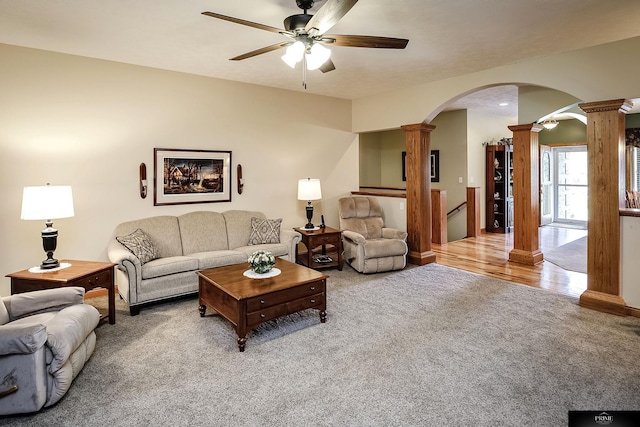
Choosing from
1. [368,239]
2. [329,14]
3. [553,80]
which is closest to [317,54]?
[329,14]

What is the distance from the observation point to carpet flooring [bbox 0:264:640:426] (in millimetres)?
2166

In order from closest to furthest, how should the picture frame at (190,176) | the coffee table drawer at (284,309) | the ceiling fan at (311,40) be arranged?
1. the ceiling fan at (311,40)
2. the coffee table drawer at (284,309)
3. the picture frame at (190,176)

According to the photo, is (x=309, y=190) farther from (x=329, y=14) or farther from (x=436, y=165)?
(x=436, y=165)

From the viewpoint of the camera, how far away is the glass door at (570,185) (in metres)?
9.30

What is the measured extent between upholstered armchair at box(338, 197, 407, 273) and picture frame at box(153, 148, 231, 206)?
1852 mm

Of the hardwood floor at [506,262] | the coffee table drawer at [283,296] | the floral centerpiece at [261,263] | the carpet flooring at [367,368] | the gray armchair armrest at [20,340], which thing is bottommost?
the carpet flooring at [367,368]

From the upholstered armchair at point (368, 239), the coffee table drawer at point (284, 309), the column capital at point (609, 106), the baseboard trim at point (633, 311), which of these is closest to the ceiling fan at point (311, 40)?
the coffee table drawer at point (284, 309)

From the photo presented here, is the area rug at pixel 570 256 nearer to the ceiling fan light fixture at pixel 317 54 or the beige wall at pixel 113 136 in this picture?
the beige wall at pixel 113 136

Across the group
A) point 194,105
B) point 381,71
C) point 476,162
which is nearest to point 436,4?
point 381,71

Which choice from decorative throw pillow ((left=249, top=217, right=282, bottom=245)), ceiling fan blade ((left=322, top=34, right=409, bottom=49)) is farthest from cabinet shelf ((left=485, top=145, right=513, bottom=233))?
ceiling fan blade ((left=322, top=34, right=409, bottom=49))

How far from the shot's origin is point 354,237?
525cm

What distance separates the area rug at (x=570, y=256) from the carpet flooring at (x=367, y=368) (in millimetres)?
1699

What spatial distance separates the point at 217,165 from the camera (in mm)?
5125

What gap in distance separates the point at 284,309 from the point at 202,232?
1.99 meters
